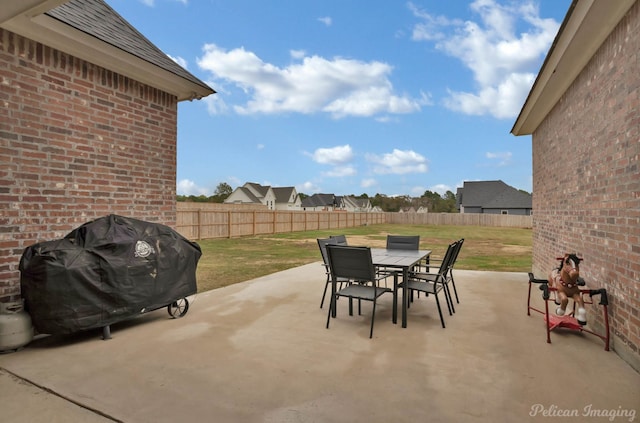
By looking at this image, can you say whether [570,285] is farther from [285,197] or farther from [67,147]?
[285,197]

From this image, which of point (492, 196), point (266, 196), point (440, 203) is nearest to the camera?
point (492, 196)

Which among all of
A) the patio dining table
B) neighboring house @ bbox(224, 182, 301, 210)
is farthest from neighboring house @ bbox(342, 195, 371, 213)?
the patio dining table

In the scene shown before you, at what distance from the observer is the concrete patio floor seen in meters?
2.11

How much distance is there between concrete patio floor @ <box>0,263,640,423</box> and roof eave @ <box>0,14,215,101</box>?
298 centimetres

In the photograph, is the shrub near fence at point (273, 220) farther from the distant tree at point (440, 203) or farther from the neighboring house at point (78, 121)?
the distant tree at point (440, 203)

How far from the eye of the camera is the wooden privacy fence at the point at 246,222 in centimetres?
1527

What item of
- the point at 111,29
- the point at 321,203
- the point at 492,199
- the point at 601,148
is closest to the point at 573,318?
the point at 601,148

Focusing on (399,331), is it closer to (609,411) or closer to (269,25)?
(609,411)

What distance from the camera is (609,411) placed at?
2098 millimetres

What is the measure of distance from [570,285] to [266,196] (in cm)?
4390

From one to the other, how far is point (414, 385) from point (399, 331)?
4.06 ft

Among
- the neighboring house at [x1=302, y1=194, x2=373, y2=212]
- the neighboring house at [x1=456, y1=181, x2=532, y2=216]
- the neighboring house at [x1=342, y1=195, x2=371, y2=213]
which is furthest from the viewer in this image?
the neighboring house at [x1=342, y1=195, x2=371, y2=213]

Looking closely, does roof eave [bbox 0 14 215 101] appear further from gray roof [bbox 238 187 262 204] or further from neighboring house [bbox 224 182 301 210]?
gray roof [bbox 238 187 262 204]

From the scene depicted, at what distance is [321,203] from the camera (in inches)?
2345
